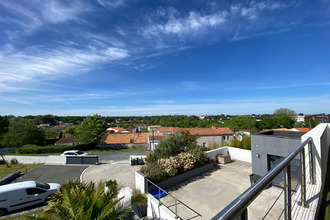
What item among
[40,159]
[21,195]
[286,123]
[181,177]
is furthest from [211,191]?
[286,123]

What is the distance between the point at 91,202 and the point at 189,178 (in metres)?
6.63

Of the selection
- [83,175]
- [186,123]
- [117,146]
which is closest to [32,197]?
[83,175]

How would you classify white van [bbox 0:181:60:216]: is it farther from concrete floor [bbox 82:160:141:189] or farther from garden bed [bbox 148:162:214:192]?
garden bed [bbox 148:162:214:192]

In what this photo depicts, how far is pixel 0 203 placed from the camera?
8.00m

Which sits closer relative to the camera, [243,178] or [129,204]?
[129,204]

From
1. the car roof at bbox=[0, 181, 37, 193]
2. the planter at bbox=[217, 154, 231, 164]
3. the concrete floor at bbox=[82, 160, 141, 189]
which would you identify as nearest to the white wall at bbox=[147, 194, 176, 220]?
the concrete floor at bbox=[82, 160, 141, 189]

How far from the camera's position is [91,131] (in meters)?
28.3

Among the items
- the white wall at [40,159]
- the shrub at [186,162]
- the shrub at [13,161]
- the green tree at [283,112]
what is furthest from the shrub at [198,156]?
the green tree at [283,112]

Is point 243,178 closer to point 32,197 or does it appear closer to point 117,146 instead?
point 32,197

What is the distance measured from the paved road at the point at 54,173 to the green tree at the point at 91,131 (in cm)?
1107

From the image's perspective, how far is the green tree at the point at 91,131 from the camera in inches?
1094

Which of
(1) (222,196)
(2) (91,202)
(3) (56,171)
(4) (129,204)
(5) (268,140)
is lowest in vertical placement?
(3) (56,171)

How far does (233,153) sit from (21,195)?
14886 millimetres

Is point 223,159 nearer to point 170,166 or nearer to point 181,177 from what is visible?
point 181,177
